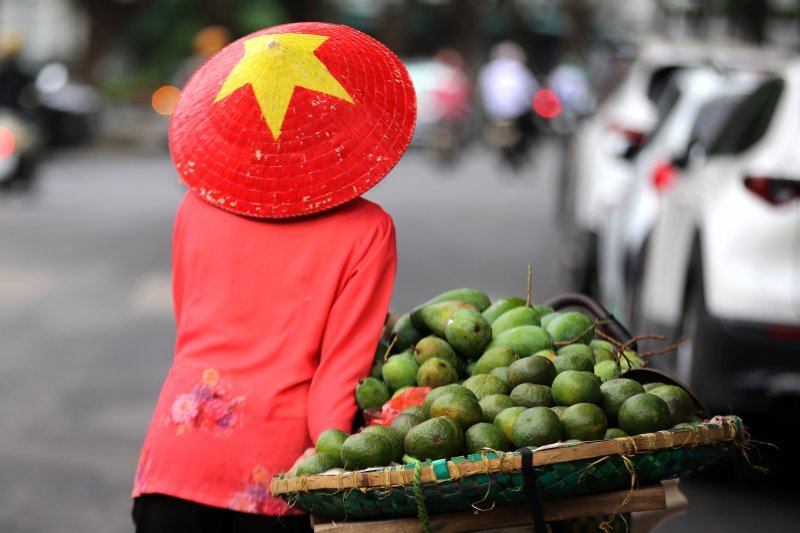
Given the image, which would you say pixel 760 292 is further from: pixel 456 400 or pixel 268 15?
pixel 268 15

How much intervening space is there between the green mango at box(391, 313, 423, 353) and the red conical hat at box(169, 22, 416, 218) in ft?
1.66

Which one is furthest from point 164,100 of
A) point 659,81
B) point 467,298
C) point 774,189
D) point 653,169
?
point 467,298

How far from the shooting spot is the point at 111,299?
33.2ft

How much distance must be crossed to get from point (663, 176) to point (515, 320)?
168 inches

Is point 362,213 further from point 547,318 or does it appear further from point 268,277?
point 547,318

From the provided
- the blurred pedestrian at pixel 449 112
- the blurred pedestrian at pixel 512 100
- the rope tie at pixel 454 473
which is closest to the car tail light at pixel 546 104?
the blurred pedestrian at pixel 512 100

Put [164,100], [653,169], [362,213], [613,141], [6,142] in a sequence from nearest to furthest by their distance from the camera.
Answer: [362,213]
[653,169]
[613,141]
[6,142]
[164,100]

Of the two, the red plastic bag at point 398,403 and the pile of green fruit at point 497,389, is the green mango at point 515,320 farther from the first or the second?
the red plastic bag at point 398,403

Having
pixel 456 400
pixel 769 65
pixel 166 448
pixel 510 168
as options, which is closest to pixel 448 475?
pixel 456 400

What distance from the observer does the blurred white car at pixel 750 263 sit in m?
5.36

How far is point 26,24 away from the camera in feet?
163

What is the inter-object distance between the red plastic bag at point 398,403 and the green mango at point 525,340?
0.81ft

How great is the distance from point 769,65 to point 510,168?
1432 centimetres

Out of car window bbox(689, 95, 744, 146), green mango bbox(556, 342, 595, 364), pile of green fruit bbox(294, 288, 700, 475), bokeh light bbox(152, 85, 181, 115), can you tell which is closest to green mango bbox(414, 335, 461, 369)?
pile of green fruit bbox(294, 288, 700, 475)
